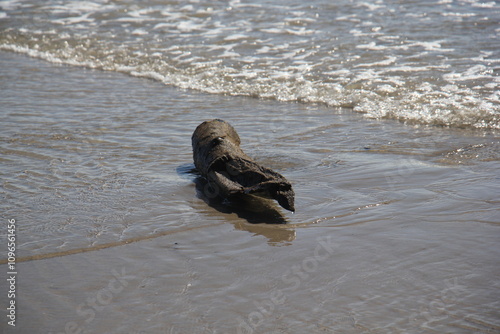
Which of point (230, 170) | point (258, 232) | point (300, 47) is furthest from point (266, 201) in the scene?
point (300, 47)

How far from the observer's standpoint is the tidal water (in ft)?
10.1

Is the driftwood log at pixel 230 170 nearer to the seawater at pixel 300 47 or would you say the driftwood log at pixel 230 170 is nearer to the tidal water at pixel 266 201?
the tidal water at pixel 266 201

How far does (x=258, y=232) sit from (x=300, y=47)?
7.12m

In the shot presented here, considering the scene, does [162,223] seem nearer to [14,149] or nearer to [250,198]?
[250,198]

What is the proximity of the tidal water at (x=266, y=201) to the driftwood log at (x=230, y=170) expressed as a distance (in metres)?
0.19

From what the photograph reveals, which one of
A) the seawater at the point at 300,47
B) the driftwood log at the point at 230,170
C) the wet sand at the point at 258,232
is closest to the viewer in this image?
the wet sand at the point at 258,232

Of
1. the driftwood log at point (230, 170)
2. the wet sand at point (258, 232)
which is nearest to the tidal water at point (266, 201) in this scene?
the wet sand at point (258, 232)

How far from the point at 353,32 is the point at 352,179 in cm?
679

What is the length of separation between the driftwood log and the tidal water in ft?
0.62

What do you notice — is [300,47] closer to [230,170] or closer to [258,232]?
[230,170]

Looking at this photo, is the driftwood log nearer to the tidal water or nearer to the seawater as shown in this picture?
the tidal water

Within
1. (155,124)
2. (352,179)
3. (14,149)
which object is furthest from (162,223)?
(155,124)

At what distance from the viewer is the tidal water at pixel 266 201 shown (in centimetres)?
307

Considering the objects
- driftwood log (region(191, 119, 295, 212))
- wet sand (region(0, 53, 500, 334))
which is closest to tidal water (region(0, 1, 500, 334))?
wet sand (region(0, 53, 500, 334))
